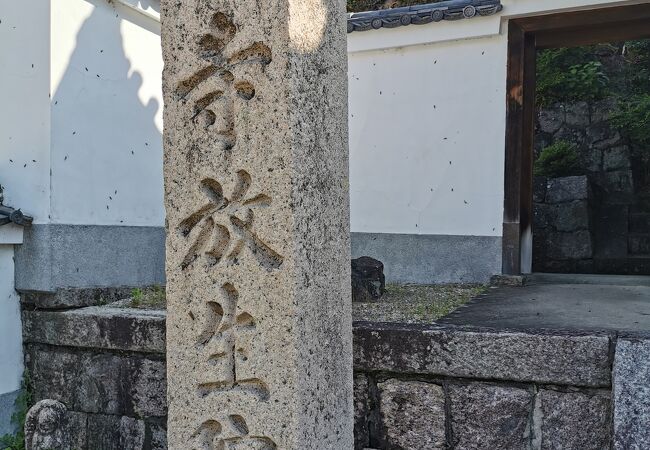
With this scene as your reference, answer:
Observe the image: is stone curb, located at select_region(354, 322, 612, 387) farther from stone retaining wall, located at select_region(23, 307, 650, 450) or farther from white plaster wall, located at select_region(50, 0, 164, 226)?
white plaster wall, located at select_region(50, 0, 164, 226)

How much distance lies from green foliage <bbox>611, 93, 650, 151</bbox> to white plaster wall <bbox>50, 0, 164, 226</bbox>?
7506 mm

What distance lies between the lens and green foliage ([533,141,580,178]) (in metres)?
10.4

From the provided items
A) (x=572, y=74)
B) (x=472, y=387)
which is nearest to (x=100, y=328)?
(x=472, y=387)

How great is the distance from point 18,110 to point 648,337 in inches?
140

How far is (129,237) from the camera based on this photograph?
14.8 feet

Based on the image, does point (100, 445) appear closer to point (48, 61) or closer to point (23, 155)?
point (23, 155)

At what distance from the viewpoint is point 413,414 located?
2.75m

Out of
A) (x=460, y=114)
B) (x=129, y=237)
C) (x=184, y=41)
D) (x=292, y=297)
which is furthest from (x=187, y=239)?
(x=460, y=114)

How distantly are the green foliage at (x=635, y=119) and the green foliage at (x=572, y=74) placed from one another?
53cm

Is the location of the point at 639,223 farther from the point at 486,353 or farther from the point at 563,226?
the point at 486,353

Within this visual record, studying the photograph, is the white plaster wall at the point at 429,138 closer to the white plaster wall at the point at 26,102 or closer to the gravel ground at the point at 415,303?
the gravel ground at the point at 415,303

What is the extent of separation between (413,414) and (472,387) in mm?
282

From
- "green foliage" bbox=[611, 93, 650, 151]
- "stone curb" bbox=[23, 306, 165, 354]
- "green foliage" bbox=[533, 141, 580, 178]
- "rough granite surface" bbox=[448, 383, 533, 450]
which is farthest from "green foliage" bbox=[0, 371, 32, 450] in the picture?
"green foliage" bbox=[611, 93, 650, 151]

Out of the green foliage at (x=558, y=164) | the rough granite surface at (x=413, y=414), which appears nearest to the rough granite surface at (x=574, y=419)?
the rough granite surface at (x=413, y=414)
